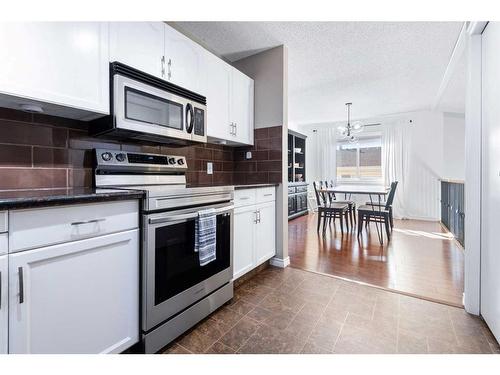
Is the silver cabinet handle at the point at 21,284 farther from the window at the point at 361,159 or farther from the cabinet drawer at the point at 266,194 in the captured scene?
the window at the point at 361,159

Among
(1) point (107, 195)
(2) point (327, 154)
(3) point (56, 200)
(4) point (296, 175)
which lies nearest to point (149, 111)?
(1) point (107, 195)

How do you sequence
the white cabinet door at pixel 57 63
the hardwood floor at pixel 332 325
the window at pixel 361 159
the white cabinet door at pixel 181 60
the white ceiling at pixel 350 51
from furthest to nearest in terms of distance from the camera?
the window at pixel 361 159 → the white ceiling at pixel 350 51 → the white cabinet door at pixel 181 60 → the hardwood floor at pixel 332 325 → the white cabinet door at pixel 57 63

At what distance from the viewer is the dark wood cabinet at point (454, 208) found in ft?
11.1

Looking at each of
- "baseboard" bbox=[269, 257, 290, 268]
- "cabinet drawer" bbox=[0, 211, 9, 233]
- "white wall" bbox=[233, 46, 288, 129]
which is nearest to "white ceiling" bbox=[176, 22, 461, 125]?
"white wall" bbox=[233, 46, 288, 129]

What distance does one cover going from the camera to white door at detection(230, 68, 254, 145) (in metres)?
2.49

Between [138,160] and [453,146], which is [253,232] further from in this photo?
[453,146]

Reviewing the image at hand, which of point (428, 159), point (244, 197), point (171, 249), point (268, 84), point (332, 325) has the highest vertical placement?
point (268, 84)

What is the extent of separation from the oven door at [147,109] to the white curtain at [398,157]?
5.59m

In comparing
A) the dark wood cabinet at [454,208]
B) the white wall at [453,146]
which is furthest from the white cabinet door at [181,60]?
the white wall at [453,146]

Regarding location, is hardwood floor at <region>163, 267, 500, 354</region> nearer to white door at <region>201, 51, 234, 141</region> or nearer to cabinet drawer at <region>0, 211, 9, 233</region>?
cabinet drawer at <region>0, 211, 9, 233</region>

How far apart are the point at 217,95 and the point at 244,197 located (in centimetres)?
101

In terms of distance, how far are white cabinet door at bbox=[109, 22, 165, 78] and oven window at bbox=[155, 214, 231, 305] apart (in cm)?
111

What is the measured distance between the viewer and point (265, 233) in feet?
8.13
